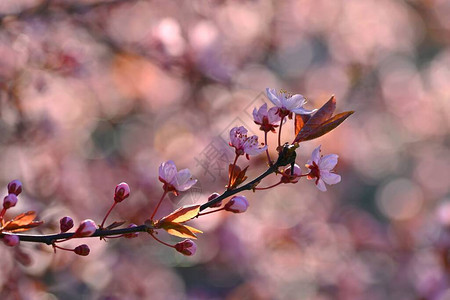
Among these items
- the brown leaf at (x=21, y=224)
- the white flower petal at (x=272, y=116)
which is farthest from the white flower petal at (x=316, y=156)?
the brown leaf at (x=21, y=224)

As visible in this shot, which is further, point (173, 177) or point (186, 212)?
point (173, 177)

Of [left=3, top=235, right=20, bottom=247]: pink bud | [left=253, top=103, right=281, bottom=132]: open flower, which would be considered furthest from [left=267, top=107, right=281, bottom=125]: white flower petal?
[left=3, top=235, right=20, bottom=247]: pink bud

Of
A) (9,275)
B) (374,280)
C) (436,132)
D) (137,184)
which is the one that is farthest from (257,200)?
(436,132)

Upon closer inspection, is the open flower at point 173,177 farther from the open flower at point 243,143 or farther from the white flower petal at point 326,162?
the white flower petal at point 326,162

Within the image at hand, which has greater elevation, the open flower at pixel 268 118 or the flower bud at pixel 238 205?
the open flower at pixel 268 118

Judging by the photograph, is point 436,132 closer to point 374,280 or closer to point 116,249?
point 374,280

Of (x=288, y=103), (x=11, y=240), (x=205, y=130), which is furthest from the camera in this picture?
(x=205, y=130)

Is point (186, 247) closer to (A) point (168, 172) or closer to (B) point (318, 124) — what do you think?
(A) point (168, 172)

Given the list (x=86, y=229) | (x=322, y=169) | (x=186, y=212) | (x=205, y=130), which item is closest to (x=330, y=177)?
(x=322, y=169)
